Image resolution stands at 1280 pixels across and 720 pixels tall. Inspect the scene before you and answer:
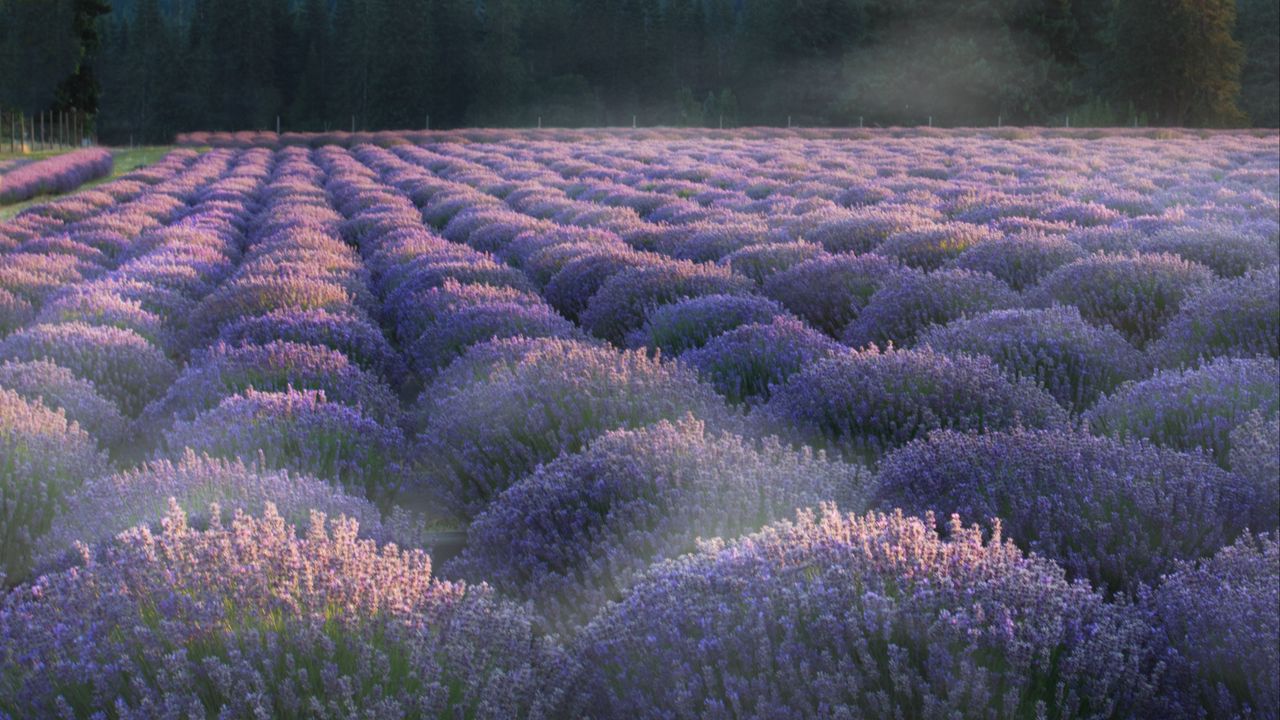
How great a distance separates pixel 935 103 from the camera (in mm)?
45750

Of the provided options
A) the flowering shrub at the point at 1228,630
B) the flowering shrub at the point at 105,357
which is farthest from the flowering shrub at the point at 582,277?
the flowering shrub at the point at 1228,630

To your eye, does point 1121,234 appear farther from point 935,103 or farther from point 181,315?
point 935,103

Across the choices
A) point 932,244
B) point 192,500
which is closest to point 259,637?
point 192,500

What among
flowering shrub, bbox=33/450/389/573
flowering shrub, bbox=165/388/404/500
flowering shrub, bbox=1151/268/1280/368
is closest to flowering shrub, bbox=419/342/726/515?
flowering shrub, bbox=165/388/404/500

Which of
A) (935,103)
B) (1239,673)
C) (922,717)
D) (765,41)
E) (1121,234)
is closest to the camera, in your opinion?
(922,717)

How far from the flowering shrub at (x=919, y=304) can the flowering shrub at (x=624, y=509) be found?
2.53 m

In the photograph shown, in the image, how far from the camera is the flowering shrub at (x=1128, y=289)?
580 cm

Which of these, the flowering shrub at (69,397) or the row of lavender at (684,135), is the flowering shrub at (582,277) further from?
the row of lavender at (684,135)

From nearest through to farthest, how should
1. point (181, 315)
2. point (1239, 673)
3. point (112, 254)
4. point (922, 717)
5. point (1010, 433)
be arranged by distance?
point (922, 717)
point (1239, 673)
point (1010, 433)
point (181, 315)
point (112, 254)

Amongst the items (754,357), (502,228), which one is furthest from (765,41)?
(754,357)

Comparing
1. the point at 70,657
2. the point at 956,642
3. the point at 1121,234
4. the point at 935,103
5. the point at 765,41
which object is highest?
the point at 765,41

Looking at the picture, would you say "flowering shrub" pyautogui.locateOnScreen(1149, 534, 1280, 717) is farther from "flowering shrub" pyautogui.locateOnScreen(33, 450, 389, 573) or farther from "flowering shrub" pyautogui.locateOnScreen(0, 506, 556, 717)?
"flowering shrub" pyautogui.locateOnScreen(33, 450, 389, 573)

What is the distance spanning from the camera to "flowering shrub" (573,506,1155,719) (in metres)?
1.96

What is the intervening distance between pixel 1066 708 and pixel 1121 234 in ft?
21.8
